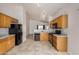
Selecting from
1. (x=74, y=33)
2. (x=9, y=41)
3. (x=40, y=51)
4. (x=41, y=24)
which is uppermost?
(x=41, y=24)

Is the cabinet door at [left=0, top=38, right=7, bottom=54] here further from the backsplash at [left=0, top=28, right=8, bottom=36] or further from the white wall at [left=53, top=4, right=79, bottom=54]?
the white wall at [left=53, top=4, right=79, bottom=54]

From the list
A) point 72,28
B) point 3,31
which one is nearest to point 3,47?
point 3,31

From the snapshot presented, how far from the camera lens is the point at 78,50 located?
2.17 metres

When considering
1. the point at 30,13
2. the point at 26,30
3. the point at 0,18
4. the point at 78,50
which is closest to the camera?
the point at 78,50

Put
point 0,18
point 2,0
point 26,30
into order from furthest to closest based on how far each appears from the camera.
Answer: point 0,18 → point 26,30 → point 2,0

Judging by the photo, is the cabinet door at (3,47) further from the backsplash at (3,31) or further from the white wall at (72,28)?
the white wall at (72,28)

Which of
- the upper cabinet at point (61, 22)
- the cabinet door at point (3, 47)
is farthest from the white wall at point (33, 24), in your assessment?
the cabinet door at point (3, 47)

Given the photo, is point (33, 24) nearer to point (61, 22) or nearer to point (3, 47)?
point (3, 47)

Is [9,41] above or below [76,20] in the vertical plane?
below

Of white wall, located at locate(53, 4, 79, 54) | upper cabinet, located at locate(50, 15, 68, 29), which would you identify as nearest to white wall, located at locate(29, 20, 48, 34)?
white wall, located at locate(53, 4, 79, 54)
